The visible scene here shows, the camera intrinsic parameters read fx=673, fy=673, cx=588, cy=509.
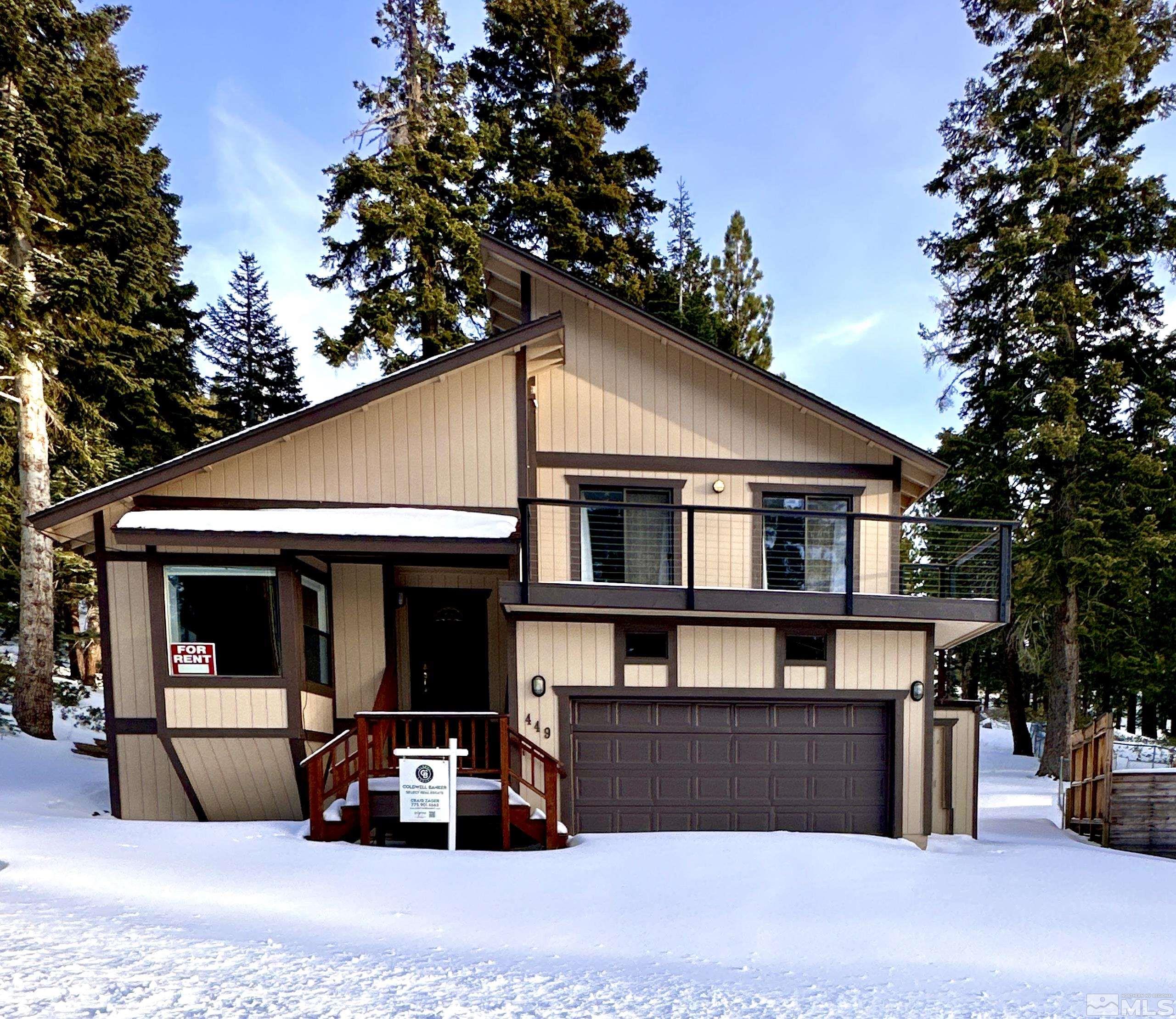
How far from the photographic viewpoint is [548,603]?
27.2ft

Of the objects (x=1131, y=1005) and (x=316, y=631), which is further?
(x=316, y=631)

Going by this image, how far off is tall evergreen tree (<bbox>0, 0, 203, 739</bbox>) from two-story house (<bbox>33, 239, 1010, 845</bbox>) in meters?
5.13

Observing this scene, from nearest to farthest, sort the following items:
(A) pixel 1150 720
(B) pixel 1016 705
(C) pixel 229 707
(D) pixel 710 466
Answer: (C) pixel 229 707 → (D) pixel 710 466 → (B) pixel 1016 705 → (A) pixel 1150 720

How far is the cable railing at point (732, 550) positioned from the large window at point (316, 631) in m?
2.97

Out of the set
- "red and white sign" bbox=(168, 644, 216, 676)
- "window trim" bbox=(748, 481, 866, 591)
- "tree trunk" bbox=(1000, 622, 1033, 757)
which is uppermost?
"window trim" bbox=(748, 481, 866, 591)

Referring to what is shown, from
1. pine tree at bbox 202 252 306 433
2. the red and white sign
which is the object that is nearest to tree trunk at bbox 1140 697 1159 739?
the red and white sign

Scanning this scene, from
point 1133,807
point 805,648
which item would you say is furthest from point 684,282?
point 1133,807

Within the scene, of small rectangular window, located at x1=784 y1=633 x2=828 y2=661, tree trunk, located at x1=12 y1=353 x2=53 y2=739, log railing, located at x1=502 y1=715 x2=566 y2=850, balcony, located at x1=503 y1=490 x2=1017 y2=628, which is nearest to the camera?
log railing, located at x1=502 y1=715 x2=566 y2=850

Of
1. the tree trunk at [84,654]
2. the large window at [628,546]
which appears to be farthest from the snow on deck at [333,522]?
the tree trunk at [84,654]

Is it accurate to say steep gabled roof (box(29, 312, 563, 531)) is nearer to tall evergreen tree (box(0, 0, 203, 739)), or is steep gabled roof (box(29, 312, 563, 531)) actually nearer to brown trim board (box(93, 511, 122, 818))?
brown trim board (box(93, 511, 122, 818))

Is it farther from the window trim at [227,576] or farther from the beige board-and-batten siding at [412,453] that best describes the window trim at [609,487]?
the window trim at [227,576]

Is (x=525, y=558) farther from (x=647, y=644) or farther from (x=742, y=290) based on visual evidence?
(x=742, y=290)

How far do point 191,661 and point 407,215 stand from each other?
13.6 m

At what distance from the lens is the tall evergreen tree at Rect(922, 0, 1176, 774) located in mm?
16094
